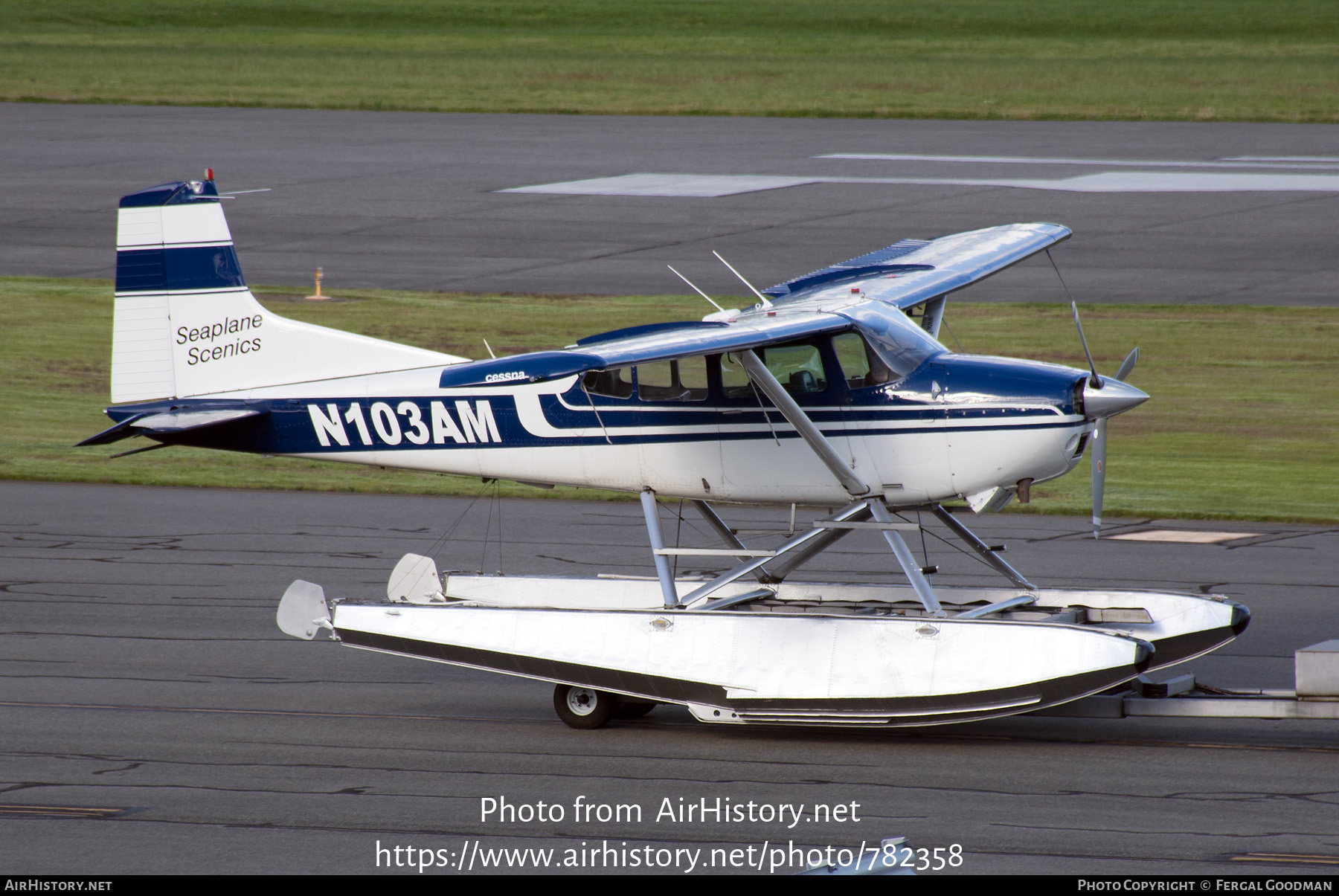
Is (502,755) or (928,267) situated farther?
(928,267)

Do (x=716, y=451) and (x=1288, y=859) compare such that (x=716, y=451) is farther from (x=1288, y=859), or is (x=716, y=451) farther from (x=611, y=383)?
(x=1288, y=859)

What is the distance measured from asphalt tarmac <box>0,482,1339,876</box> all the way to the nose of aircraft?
79.8 inches

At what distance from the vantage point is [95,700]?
38.0ft

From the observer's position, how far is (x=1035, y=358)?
23547mm

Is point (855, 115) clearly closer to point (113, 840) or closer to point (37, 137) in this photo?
point (37, 137)

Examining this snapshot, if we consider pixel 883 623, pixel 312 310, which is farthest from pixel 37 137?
pixel 883 623

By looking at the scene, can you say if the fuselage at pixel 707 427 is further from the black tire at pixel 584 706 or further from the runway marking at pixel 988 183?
the runway marking at pixel 988 183

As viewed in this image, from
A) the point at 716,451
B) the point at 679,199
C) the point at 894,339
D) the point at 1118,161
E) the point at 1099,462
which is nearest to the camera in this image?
the point at 1099,462

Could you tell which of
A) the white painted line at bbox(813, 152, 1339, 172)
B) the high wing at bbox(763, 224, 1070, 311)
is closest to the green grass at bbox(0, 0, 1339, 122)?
the white painted line at bbox(813, 152, 1339, 172)

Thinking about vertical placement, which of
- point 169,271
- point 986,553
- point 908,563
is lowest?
point 986,553

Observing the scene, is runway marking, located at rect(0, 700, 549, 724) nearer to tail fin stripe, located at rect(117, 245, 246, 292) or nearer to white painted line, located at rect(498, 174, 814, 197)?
tail fin stripe, located at rect(117, 245, 246, 292)

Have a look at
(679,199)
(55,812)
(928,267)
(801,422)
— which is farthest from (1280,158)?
(55,812)

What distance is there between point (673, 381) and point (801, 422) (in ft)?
3.46

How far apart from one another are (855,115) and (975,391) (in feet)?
131
